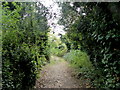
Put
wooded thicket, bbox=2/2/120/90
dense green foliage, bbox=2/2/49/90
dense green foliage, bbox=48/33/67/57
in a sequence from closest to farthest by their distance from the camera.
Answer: wooded thicket, bbox=2/2/120/90 → dense green foliage, bbox=2/2/49/90 → dense green foliage, bbox=48/33/67/57

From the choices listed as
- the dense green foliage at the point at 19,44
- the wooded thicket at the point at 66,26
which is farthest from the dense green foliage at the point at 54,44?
the wooded thicket at the point at 66,26

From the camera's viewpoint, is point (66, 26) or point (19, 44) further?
point (66, 26)

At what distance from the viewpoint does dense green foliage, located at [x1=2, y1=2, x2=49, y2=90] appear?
8.93 feet

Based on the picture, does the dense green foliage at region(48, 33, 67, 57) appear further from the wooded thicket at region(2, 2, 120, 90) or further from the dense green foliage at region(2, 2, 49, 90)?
the wooded thicket at region(2, 2, 120, 90)

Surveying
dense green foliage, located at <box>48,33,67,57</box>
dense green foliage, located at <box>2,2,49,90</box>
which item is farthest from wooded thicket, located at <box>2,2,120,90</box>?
dense green foliage, located at <box>48,33,67,57</box>

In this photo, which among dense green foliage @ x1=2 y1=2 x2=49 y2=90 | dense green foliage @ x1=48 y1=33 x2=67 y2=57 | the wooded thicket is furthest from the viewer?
dense green foliage @ x1=48 y1=33 x2=67 y2=57

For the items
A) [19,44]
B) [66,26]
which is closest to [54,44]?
[66,26]

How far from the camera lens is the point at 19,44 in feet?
11.0

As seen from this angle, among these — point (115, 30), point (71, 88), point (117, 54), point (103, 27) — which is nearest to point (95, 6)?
point (103, 27)

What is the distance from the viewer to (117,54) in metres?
2.48

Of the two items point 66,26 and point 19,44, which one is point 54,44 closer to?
point 66,26

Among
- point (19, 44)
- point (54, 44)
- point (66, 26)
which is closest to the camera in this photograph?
point (19, 44)

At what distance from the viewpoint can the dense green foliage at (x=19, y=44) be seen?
8.93 feet

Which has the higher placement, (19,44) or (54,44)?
(19,44)
